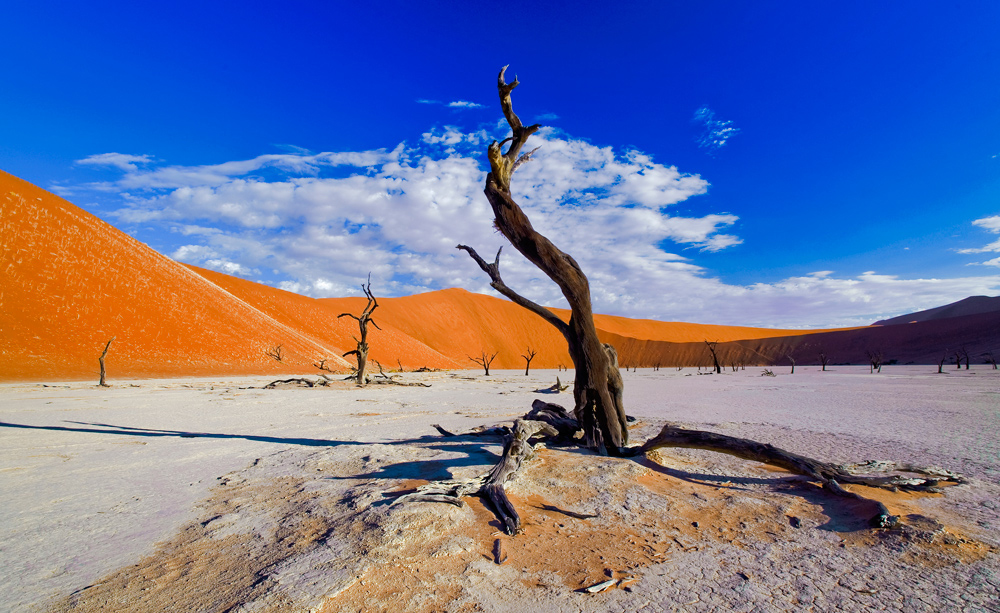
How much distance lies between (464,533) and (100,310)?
3704 centimetres

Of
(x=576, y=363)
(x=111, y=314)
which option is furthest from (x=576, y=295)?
(x=111, y=314)

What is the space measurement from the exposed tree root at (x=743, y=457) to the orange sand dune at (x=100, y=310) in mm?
29097

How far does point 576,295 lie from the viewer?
548 centimetres

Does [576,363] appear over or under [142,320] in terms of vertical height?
under

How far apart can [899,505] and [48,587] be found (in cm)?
595

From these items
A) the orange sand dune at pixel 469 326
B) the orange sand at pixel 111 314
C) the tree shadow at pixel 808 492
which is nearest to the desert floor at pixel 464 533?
the tree shadow at pixel 808 492

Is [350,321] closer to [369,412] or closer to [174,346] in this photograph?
[174,346]

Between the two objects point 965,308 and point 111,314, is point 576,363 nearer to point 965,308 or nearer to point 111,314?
point 111,314

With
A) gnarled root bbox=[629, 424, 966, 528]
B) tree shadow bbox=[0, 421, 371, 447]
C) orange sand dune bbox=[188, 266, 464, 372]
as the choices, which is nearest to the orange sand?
orange sand dune bbox=[188, 266, 464, 372]

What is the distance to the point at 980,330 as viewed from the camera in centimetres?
5050

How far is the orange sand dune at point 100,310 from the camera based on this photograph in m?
25.2

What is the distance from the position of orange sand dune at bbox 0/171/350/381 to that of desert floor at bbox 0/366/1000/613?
25440 mm

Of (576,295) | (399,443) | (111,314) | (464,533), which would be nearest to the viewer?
(464,533)

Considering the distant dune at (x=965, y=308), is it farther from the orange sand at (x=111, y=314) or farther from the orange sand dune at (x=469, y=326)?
the orange sand at (x=111, y=314)
